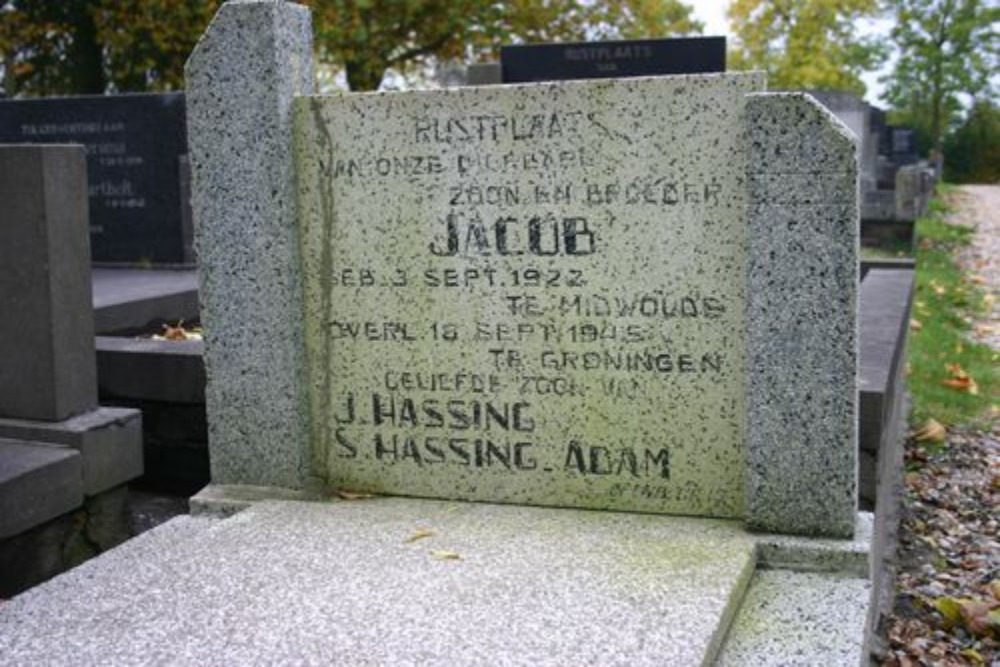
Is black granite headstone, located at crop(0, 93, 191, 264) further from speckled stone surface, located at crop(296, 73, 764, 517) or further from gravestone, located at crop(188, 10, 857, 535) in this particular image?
speckled stone surface, located at crop(296, 73, 764, 517)

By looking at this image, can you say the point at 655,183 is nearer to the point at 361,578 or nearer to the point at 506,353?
the point at 506,353

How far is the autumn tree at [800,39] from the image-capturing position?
37000 mm

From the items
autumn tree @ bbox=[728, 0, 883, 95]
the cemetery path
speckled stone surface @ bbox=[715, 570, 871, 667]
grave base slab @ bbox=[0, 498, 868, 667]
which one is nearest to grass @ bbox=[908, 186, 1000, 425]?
the cemetery path

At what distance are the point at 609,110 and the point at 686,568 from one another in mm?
1388

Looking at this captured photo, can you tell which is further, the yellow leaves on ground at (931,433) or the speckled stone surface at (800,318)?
the yellow leaves on ground at (931,433)

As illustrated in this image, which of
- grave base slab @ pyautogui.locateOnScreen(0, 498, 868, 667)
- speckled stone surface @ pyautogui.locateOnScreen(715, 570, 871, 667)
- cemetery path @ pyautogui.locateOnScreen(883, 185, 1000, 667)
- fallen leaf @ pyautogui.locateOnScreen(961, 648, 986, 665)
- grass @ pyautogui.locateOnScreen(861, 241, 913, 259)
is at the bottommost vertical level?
fallen leaf @ pyautogui.locateOnScreen(961, 648, 986, 665)

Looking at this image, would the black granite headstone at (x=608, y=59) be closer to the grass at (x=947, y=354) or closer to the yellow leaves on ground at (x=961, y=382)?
the grass at (x=947, y=354)

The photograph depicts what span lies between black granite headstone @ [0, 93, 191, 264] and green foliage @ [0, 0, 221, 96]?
24.9ft

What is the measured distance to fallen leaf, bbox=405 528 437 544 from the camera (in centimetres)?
345

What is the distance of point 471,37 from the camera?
20766 mm

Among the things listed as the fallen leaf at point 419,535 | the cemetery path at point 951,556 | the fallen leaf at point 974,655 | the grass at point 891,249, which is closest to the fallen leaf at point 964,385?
the cemetery path at point 951,556

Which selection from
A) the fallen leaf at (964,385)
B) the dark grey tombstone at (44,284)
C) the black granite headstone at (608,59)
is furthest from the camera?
the black granite headstone at (608,59)

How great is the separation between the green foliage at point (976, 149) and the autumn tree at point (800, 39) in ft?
27.8

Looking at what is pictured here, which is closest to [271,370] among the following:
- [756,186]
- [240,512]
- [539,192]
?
[240,512]
